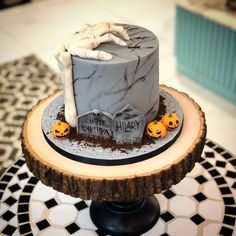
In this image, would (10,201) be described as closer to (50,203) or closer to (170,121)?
(50,203)

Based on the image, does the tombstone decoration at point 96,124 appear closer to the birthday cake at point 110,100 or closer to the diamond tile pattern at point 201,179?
the birthday cake at point 110,100

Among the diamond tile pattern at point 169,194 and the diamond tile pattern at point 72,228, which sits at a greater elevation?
the diamond tile pattern at point 169,194

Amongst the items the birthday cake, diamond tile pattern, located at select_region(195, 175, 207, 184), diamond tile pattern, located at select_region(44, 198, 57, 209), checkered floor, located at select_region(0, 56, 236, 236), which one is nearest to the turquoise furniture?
checkered floor, located at select_region(0, 56, 236, 236)

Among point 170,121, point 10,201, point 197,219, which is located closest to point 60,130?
point 170,121

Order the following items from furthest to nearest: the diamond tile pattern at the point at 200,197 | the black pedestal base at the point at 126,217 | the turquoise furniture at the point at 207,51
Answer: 1. the turquoise furniture at the point at 207,51
2. the diamond tile pattern at the point at 200,197
3. the black pedestal base at the point at 126,217

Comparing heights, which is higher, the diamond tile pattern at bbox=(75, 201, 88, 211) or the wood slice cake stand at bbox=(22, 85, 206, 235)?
the wood slice cake stand at bbox=(22, 85, 206, 235)

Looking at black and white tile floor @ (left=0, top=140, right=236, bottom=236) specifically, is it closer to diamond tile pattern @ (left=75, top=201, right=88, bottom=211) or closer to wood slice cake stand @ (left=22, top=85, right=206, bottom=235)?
diamond tile pattern @ (left=75, top=201, right=88, bottom=211)

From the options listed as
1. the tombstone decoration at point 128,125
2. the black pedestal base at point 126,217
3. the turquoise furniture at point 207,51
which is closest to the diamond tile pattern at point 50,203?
the black pedestal base at point 126,217

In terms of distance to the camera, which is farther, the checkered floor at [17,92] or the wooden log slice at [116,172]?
the checkered floor at [17,92]
